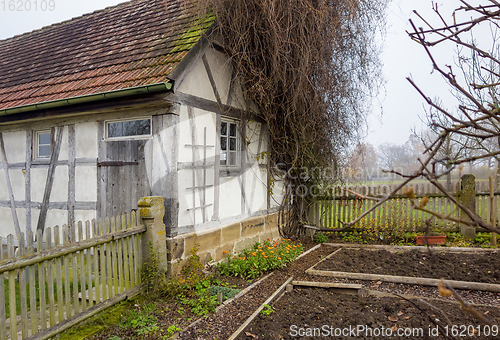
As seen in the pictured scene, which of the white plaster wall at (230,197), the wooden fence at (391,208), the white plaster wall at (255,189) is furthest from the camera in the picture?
the wooden fence at (391,208)

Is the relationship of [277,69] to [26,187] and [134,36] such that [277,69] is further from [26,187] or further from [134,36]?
[26,187]

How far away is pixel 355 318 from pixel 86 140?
17.4 ft

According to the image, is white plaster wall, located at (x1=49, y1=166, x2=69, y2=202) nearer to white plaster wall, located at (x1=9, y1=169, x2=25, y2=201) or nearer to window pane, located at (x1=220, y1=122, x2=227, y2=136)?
white plaster wall, located at (x1=9, y1=169, x2=25, y2=201)

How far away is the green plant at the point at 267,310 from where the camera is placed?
13.4 feet

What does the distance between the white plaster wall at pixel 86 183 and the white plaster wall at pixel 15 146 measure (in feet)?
5.83

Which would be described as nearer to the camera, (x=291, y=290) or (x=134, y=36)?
(x=291, y=290)

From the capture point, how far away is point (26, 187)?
263 inches

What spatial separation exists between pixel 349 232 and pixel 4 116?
8775 mm

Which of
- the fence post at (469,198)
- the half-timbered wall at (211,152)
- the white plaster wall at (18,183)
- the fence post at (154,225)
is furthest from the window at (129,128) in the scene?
the fence post at (469,198)

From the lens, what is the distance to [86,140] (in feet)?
19.5

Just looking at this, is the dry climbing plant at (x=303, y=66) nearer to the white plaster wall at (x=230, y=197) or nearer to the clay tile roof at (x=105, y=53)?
the clay tile roof at (x=105, y=53)

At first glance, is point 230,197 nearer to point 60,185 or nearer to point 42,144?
point 60,185

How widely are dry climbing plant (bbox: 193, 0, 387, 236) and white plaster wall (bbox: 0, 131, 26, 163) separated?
4623mm

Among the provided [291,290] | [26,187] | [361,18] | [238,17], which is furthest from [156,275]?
[361,18]
